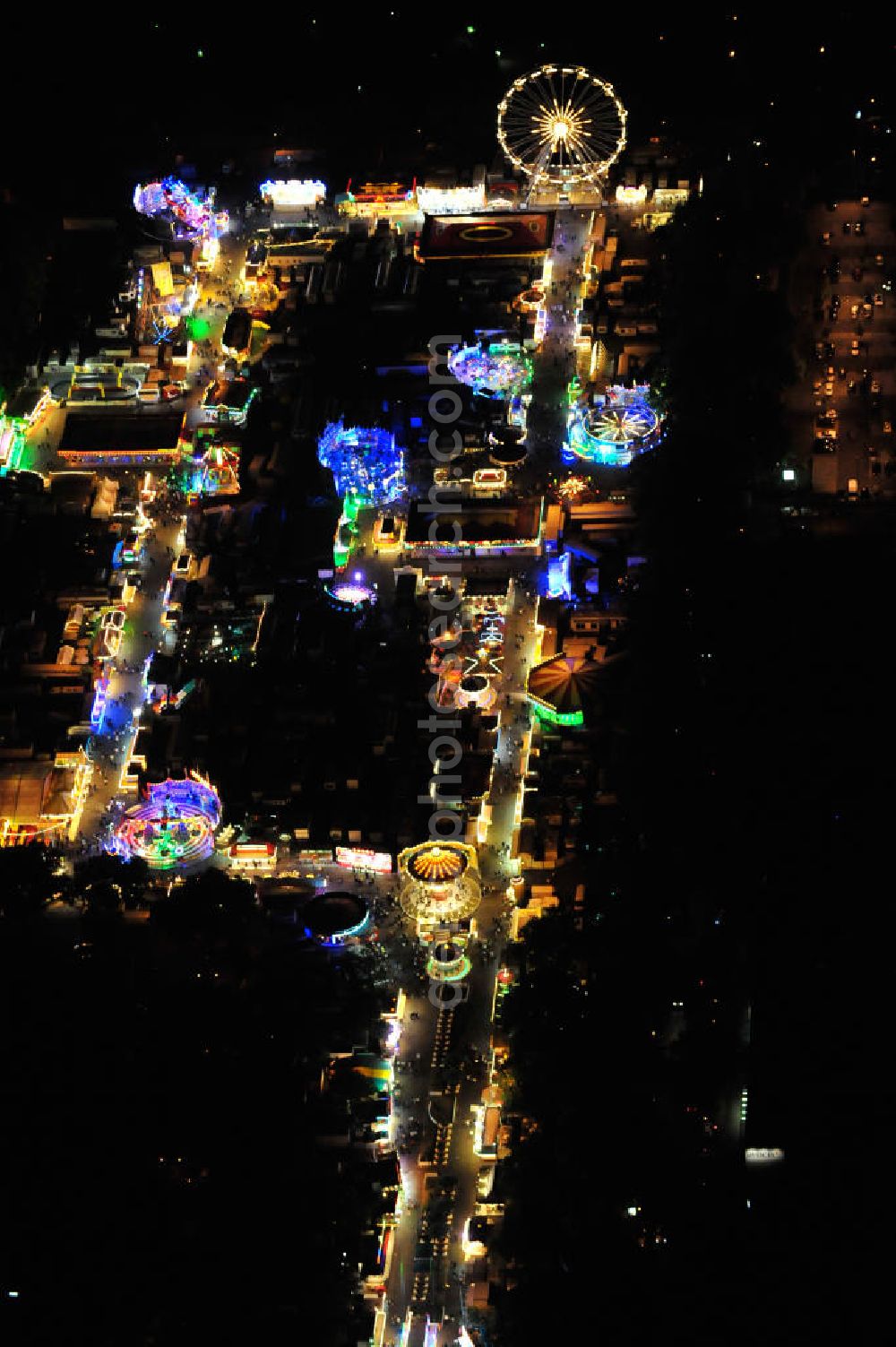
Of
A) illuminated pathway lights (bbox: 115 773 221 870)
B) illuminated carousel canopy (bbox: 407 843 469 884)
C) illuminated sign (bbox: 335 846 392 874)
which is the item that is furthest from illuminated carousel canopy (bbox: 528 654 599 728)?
illuminated pathway lights (bbox: 115 773 221 870)

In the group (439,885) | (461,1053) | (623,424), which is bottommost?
(461,1053)

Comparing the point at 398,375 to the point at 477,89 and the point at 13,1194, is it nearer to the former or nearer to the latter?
the point at 477,89

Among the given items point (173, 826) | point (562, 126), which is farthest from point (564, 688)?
point (562, 126)

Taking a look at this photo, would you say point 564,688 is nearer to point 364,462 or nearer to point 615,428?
point 615,428

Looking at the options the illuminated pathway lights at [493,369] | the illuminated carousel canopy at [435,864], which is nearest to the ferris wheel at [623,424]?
the illuminated pathway lights at [493,369]

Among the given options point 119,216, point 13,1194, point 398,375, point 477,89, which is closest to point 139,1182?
point 13,1194

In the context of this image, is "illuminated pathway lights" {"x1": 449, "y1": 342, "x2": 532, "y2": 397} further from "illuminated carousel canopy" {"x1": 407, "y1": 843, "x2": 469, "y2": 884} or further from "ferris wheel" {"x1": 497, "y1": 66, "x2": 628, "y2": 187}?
"illuminated carousel canopy" {"x1": 407, "y1": 843, "x2": 469, "y2": 884}

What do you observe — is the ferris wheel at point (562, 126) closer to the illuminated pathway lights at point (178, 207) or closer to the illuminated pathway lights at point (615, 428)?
the illuminated pathway lights at point (615, 428)
